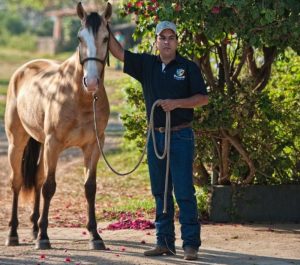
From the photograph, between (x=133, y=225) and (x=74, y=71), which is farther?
(x=133, y=225)

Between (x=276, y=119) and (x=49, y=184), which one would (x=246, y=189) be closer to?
(x=276, y=119)

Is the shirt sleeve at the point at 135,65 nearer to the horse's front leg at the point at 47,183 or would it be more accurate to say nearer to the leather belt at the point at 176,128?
the leather belt at the point at 176,128

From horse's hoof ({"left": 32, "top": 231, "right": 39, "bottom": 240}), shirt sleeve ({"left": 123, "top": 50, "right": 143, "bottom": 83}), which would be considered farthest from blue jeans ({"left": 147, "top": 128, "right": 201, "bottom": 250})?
horse's hoof ({"left": 32, "top": 231, "right": 39, "bottom": 240})

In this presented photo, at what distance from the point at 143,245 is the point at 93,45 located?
6.50 feet

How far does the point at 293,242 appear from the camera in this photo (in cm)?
893

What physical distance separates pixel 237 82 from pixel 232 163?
0.88m

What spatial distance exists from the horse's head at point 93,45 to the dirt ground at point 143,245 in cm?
151

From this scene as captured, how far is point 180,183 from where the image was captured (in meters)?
7.85

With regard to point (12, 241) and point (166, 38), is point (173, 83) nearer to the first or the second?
point (166, 38)

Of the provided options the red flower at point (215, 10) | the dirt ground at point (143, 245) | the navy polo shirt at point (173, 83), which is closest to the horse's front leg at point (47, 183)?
the dirt ground at point (143, 245)

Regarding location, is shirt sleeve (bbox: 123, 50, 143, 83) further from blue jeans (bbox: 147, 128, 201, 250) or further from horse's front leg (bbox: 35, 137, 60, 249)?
horse's front leg (bbox: 35, 137, 60, 249)

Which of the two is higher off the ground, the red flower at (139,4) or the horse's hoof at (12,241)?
the red flower at (139,4)

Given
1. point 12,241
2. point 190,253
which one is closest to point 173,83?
point 190,253

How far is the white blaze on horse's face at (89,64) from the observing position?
7898mm
